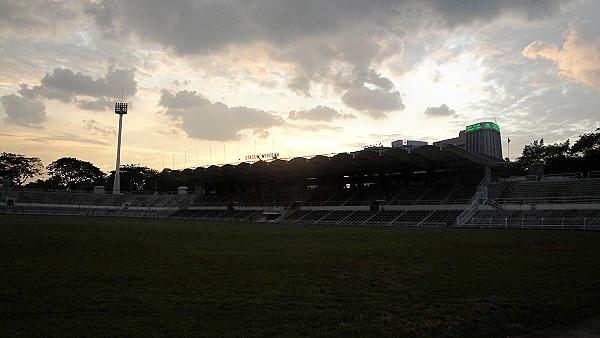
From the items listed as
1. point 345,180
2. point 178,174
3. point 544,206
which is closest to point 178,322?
point 544,206

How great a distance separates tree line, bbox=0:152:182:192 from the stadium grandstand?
26.4m

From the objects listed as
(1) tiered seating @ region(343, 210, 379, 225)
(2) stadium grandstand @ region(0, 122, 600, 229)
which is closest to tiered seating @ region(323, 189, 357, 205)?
(2) stadium grandstand @ region(0, 122, 600, 229)

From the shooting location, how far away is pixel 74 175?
125m

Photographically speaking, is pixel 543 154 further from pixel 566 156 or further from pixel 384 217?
pixel 384 217

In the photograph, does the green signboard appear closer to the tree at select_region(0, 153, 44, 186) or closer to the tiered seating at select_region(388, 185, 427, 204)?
the tiered seating at select_region(388, 185, 427, 204)

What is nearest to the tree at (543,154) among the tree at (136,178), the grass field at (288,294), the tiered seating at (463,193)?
the tiered seating at (463,193)

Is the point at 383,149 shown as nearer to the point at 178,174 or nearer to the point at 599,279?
the point at 599,279

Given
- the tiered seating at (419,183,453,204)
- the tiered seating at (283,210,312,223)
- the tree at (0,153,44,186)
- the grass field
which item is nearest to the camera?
the grass field

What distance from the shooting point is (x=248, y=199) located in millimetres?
81125

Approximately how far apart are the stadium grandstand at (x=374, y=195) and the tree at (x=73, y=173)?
3531 centimetres

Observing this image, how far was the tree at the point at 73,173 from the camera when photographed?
399 ft

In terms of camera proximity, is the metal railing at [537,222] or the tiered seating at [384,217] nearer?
the metal railing at [537,222]

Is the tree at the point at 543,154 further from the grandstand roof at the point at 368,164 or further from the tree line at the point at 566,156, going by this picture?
the grandstand roof at the point at 368,164

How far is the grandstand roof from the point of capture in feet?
164
